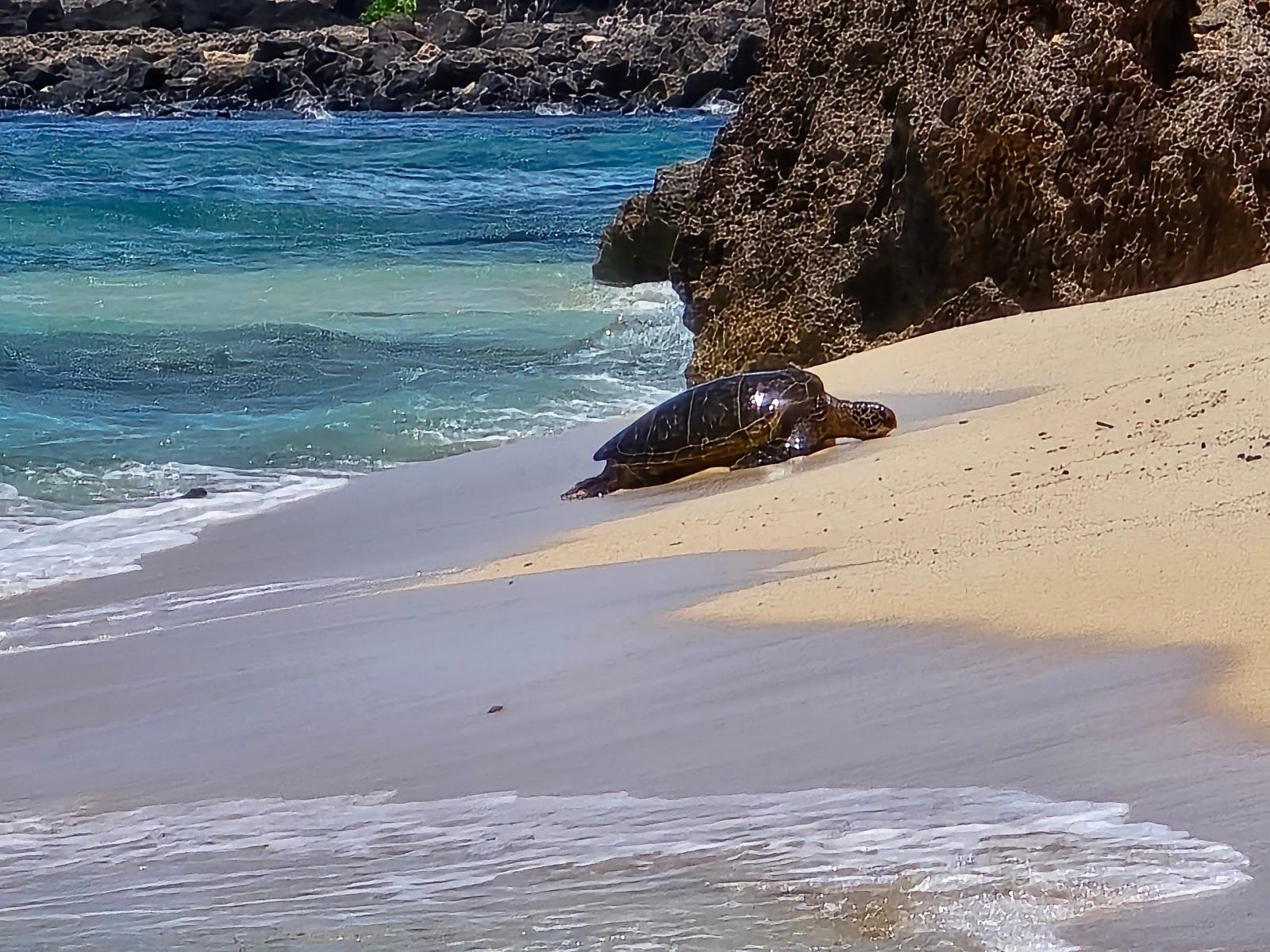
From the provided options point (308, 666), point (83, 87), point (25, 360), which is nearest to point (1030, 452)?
point (308, 666)

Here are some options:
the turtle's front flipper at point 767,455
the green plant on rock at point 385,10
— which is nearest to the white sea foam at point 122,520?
the turtle's front flipper at point 767,455

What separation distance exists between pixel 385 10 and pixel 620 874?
201 feet

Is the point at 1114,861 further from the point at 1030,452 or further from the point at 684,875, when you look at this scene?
the point at 1030,452

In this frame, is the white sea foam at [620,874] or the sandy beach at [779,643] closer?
the white sea foam at [620,874]

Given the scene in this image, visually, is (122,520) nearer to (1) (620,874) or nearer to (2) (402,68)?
(1) (620,874)

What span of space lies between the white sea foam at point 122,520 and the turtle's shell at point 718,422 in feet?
4.95

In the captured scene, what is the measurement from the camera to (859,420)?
622 centimetres

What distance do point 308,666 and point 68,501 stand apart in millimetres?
3450

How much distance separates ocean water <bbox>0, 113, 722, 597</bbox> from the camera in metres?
7.53

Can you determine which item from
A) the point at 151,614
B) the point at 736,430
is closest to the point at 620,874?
the point at 151,614

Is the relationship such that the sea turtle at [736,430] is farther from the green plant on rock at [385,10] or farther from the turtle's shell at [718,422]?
the green plant on rock at [385,10]

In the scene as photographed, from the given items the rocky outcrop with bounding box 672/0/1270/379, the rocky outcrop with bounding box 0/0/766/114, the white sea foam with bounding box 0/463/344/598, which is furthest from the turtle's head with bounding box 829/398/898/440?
the rocky outcrop with bounding box 0/0/766/114

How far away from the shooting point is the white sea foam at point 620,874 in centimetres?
225

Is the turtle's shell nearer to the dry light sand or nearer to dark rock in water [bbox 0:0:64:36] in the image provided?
the dry light sand
